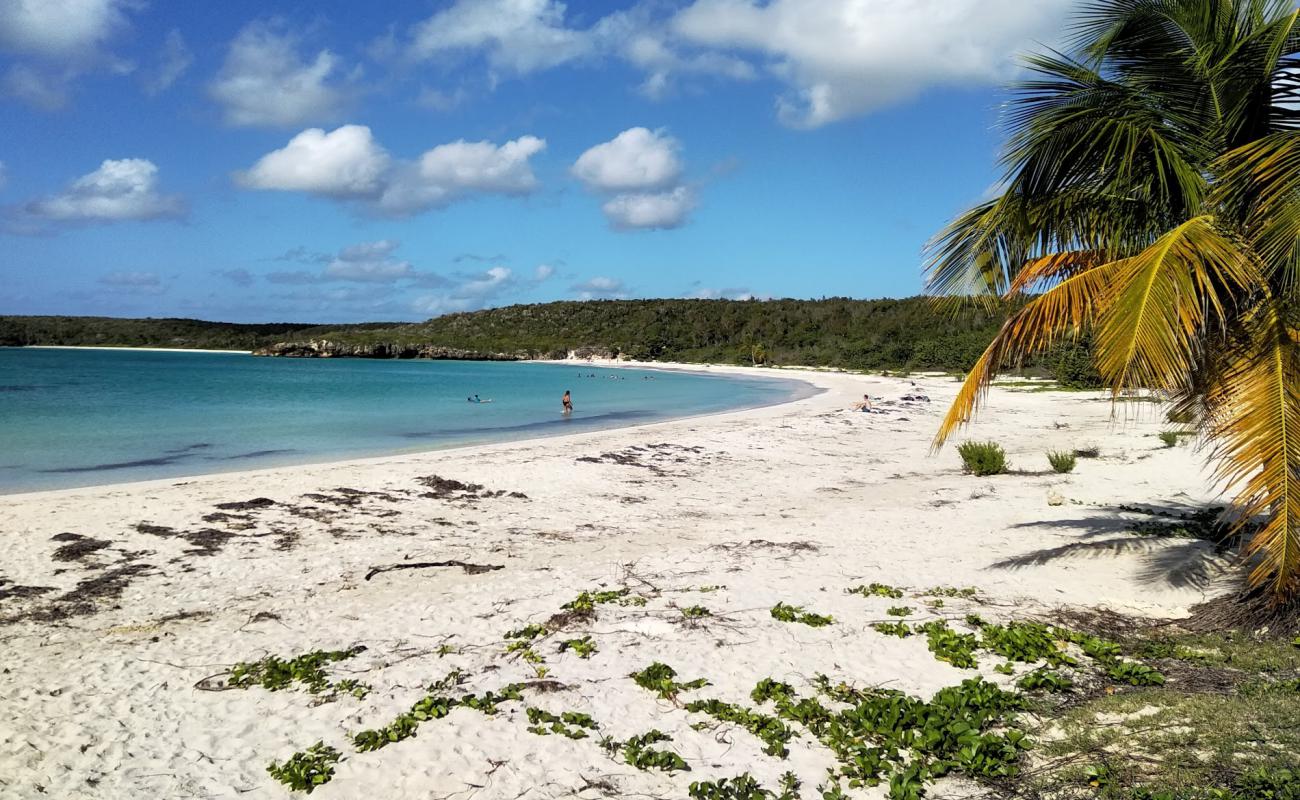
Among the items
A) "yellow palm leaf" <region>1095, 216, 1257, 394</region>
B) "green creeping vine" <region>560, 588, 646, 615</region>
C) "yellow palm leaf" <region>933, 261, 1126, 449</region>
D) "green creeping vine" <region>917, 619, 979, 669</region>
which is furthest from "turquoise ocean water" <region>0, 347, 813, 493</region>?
"yellow palm leaf" <region>1095, 216, 1257, 394</region>

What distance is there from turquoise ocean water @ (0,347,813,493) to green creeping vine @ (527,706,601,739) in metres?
13.7

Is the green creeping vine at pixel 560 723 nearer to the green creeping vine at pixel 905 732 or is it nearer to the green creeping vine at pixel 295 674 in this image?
the green creeping vine at pixel 905 732


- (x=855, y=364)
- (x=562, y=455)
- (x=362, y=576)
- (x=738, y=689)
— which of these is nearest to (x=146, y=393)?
(x=562, y=455)

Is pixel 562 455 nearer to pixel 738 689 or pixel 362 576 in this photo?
pixel 362 576

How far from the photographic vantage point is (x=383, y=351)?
11094 cm

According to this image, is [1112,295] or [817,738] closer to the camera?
[817,738]

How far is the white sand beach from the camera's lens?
4242mm

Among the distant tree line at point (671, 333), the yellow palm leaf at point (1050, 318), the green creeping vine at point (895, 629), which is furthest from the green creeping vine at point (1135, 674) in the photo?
the distant tree line at point (671, 333)

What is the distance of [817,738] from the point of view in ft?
14.2

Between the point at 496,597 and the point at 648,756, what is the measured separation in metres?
3.34

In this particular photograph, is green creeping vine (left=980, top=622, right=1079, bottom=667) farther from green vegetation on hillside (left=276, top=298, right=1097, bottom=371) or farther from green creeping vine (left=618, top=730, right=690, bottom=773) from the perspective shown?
green vegetation on hillside (left=276, top=298, right=1097, bottom=371)

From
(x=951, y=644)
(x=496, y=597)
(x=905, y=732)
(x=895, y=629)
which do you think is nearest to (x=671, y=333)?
(x=496, y=597)

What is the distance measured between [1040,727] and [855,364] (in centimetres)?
6946

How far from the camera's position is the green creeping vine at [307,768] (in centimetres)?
394
